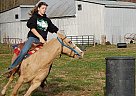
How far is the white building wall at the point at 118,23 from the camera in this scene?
4516cm

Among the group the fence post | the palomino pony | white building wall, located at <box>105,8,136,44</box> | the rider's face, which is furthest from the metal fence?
the fence post

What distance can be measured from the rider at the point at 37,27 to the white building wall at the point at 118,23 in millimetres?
36288

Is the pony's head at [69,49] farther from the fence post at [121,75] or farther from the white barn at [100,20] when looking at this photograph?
the white barn at [100,20]

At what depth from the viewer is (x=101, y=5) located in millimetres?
45344

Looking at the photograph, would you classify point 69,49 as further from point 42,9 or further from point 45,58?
point 42,9

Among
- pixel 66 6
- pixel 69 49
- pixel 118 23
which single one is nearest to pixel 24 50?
pixel 69 49

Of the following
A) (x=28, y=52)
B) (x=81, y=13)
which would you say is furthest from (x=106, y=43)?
(x=28, y=52)

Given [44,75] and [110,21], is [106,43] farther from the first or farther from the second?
[44,75]

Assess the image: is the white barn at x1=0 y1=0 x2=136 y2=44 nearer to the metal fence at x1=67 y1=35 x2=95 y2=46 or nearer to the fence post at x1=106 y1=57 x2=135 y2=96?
the metal fence at x1=67 y1=35 x2=95 y2=46

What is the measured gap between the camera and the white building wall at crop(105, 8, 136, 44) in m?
45.2

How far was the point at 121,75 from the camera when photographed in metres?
7.70

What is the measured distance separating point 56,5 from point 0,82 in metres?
49.5

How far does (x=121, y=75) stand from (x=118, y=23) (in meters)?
38.6

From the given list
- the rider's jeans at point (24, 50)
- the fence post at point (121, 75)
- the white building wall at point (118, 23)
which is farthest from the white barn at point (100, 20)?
the fence post at point (121, 75)
